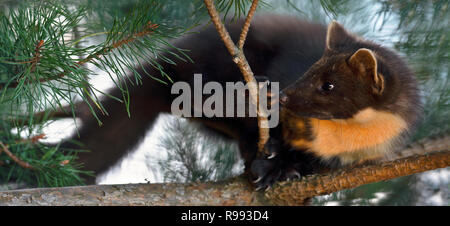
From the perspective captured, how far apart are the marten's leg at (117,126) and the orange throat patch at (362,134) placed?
2.27ft

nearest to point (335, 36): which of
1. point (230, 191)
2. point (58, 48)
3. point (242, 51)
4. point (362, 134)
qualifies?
point (362, 134)

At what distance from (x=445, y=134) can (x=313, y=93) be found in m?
0.43

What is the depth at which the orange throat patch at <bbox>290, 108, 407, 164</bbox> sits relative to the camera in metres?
1.50

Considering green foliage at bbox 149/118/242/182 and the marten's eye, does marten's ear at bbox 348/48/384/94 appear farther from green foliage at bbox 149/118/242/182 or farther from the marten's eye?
green foliage at bbox 149/118/242/182

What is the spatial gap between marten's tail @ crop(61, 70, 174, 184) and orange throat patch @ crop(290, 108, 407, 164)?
69 centimetres

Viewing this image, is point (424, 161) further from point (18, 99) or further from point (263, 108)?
point (18, 99)

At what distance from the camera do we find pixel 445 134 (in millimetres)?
1514

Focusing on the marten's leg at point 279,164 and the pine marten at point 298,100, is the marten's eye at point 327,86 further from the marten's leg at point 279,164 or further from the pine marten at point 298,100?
the marten's leg at point 279,164

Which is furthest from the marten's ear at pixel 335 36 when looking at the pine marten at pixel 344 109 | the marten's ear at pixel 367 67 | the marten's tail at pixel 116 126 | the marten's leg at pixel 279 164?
the marten's tail at pixel 116 126

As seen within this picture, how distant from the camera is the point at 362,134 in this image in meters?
1.52

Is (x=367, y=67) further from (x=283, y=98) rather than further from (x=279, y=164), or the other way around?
(x=279, y=164)

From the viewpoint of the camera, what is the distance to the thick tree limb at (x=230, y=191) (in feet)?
4.31

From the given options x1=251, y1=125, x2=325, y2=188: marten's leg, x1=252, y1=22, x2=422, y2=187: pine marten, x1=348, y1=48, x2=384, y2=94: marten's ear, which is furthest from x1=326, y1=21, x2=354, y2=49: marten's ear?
x1=251, y1=125, x2=325, y2=188: marten's leg
